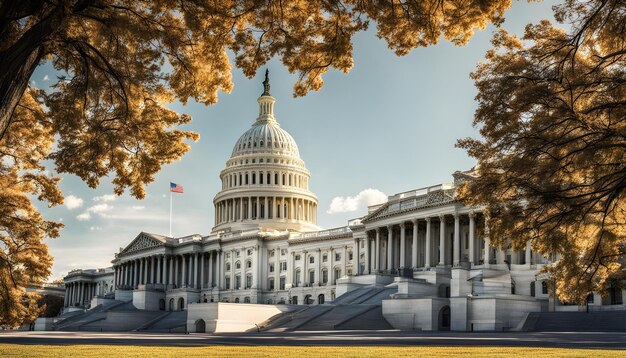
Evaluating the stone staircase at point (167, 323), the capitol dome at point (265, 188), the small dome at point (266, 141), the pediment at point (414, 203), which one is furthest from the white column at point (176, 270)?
the pediment at point (414, 203)

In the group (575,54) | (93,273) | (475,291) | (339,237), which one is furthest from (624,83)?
(93,273)

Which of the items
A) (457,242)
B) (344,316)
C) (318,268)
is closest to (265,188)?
(318,268)

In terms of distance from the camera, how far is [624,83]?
23.5 meters

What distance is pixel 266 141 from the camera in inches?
6737

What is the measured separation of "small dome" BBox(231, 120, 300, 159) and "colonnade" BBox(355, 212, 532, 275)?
6042 centimetres

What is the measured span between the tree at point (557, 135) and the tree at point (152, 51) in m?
4.37

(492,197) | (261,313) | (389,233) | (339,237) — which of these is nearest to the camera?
(492,197)

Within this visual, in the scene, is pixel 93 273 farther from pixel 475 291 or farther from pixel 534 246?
pixel 534 246

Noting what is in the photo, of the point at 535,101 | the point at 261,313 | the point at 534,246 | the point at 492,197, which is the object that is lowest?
the point at 261,313

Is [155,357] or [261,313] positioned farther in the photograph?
[261,313]

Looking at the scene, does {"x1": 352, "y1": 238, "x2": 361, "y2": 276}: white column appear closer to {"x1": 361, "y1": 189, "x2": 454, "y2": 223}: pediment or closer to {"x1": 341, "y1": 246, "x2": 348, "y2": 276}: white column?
{"x1": 341, "y1": 246, "x2": 348, "y2": 276}: white column

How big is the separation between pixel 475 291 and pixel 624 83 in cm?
5652

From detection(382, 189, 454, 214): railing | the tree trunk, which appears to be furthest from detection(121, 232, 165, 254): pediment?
the tree trunk

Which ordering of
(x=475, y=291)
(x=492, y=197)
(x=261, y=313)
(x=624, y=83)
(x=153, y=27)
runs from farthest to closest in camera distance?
(x=261, y=313), (x=475, y=291), (x=492, y=197), (x=624, y=83), (x=153, y=27)
